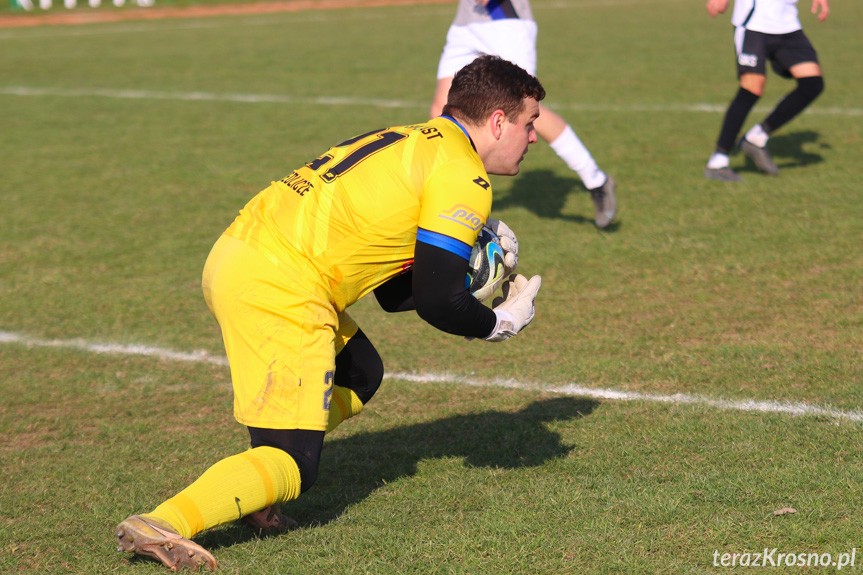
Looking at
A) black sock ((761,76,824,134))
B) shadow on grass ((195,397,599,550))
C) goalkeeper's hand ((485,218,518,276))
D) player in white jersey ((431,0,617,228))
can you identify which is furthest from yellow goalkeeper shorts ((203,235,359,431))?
black sock ((761,76,824,134))

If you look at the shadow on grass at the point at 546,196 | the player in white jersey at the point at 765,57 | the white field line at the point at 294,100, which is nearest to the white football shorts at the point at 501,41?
the shadow on grass at the point at 546,196

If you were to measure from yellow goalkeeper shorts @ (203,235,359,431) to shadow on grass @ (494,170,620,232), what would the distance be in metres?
4.54

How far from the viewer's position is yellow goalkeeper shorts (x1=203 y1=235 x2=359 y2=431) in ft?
10.6

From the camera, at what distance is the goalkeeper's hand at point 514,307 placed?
337cm

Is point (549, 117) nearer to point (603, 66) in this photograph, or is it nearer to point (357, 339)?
point (357, 339)

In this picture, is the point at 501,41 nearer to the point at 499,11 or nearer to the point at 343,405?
the point at 499,11

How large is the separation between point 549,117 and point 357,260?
14.0ft

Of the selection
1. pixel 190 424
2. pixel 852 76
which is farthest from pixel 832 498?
pixel 852 76

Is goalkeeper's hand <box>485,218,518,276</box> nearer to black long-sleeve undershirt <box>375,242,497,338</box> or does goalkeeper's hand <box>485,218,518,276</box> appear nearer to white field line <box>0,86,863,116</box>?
black long-sleeve undershirt <box>375,242,497,338</box>

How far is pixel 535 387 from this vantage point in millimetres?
4848

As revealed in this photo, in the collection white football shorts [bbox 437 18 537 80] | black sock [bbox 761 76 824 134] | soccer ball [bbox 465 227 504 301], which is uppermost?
white football shorts [bbox 437 18 537 80]

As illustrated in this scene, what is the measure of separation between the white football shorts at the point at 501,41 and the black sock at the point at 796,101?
2554 millimetres

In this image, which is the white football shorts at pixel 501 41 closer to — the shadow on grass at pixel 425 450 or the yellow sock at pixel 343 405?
the shadow on grass at pixel 425 450

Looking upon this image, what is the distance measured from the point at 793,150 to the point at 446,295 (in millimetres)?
7269
